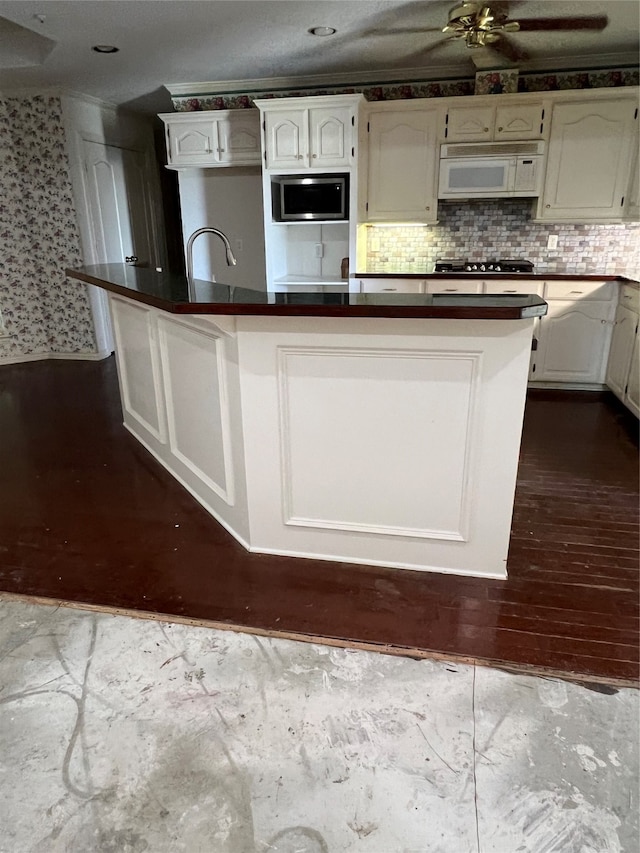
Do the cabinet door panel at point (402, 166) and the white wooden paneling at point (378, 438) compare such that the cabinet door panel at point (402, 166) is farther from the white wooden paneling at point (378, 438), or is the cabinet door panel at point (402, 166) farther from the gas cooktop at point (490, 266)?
the white wooden paneling at point (378, 438)

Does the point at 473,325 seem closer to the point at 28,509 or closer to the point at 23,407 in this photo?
the point at 28,509

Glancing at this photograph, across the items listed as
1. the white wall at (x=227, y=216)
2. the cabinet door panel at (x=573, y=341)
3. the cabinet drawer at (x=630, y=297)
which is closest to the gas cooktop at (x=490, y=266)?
the cabinet door panel at (x=573, y=341)

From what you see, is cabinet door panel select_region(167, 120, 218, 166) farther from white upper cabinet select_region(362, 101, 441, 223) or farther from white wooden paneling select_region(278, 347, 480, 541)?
white wooden paneling select_region(278, 347, 480, 541)

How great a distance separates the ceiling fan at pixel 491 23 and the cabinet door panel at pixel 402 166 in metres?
0.94

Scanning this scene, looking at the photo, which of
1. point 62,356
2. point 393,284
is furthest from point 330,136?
point 62,356

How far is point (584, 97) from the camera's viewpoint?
4055 mm

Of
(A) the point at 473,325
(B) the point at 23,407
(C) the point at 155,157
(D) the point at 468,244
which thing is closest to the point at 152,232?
(C) the point at 155,157

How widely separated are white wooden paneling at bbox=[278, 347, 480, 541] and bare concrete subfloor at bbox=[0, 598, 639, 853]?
56cm

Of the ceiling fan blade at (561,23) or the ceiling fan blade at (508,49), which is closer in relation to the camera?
the ceiling fan blade at (561,23)

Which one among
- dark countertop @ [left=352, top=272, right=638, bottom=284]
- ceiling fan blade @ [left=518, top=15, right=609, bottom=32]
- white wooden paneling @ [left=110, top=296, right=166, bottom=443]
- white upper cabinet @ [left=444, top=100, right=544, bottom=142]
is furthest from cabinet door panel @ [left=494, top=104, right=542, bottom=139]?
white wooden paneling @ [left=110, top=296, right=166, bottom=443]

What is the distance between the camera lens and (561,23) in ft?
10.2

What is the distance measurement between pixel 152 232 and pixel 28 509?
4.45 meters

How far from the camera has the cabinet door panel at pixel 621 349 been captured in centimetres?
387

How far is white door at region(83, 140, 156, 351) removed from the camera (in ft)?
17.1
